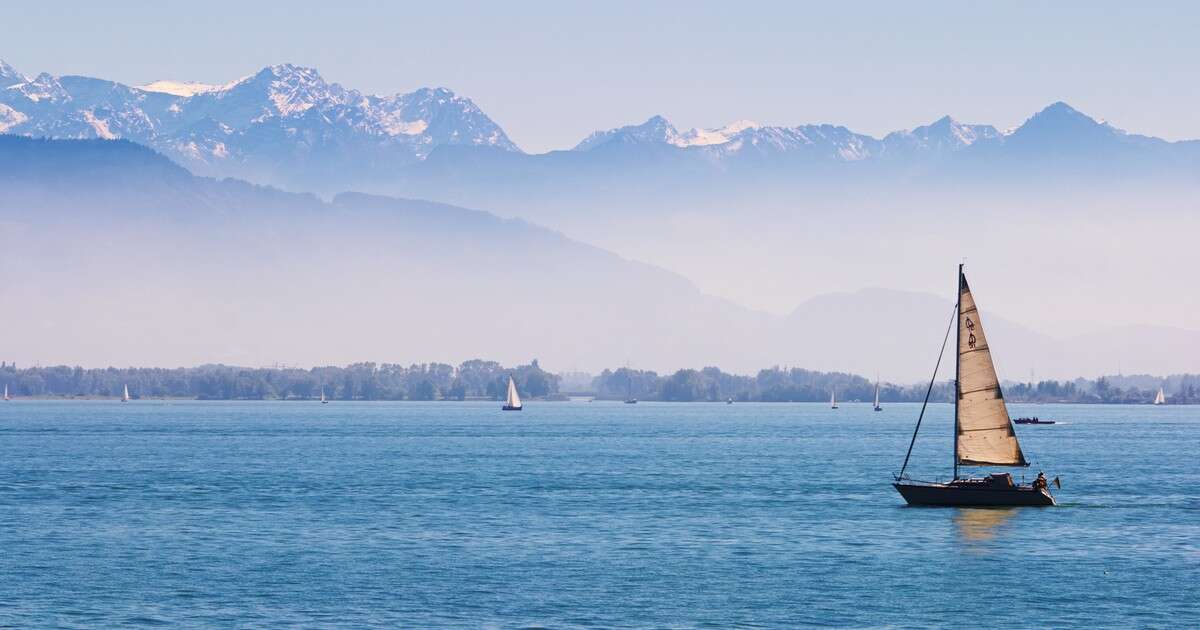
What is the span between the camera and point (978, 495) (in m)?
104

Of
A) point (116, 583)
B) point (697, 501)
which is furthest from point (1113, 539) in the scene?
point (116, 583)

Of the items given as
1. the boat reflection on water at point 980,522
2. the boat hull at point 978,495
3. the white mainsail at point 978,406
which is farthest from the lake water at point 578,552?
the white mainsail at point 978,406

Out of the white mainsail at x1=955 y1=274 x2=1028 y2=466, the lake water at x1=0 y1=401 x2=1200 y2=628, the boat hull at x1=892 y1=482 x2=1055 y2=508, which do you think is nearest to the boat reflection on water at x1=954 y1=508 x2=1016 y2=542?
the lake water at x1=0 y1=401 x2=1200 y2=628

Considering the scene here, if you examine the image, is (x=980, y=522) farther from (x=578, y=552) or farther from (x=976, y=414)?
(x=578, y=552)

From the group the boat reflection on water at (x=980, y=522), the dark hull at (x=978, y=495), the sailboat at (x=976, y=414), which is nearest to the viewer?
the boat reflection on water at (x=980, y=522)

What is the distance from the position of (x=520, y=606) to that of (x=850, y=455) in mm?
123615

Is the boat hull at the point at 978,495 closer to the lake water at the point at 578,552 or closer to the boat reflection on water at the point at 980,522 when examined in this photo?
the boat reflection on water at the point at 980,522

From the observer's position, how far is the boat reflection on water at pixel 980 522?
9375 cm

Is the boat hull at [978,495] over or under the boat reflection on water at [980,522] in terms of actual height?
over

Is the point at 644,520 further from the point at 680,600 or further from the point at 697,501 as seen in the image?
the point at 680,600

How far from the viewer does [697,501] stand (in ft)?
388

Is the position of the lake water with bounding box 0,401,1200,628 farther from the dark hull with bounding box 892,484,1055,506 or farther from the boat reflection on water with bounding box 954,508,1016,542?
the dark hull with bounding box 892,484,1055,506

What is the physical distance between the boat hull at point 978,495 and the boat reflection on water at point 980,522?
2.31 feet

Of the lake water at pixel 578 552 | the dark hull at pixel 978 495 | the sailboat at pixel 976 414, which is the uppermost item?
the sailboat at pixel 976 414
